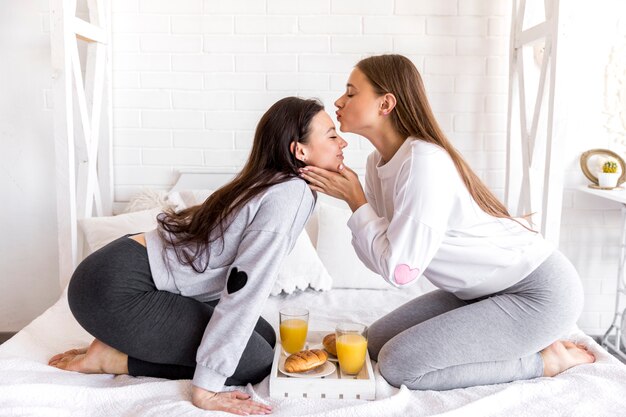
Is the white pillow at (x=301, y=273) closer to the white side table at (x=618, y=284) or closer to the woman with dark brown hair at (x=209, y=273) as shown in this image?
the woman with dark brown hair at (x=209, y=273)

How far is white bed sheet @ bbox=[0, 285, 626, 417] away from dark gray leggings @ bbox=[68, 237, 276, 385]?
0.05 metres

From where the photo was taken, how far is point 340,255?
2.62m

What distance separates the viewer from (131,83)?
9.91ft

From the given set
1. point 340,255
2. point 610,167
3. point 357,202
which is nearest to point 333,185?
point 357,202

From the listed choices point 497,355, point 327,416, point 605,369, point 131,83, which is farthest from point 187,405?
point 131,83

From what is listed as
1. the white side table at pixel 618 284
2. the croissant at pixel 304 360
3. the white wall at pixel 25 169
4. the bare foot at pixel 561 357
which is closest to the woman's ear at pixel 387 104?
the croissant at pixel 304 360

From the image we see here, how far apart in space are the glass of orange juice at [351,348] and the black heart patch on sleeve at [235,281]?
285 millimetres

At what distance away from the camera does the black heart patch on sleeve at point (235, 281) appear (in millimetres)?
1562

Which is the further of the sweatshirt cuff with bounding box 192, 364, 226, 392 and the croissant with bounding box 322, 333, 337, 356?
the croissant with bounding box 322, 333, 337, 356

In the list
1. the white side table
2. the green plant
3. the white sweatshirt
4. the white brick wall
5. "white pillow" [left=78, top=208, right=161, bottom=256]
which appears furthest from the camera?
the white brick wall

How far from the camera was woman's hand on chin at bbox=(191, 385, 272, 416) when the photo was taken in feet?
4.79

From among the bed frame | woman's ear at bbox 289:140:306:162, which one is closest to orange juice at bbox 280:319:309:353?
woman's ear at bbox 289:140:306:162

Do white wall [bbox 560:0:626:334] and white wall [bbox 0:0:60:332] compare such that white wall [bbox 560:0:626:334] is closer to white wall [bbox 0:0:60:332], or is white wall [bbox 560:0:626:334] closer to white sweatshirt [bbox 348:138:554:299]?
white sweatshirt [bbox 348:138:554:299]

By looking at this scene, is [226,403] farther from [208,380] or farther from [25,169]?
[25,169]
